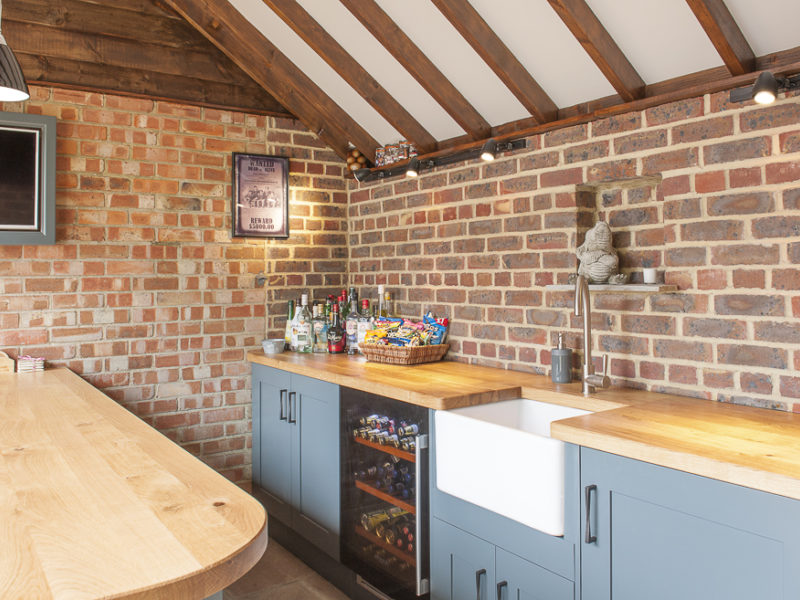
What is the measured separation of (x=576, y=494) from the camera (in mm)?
1626

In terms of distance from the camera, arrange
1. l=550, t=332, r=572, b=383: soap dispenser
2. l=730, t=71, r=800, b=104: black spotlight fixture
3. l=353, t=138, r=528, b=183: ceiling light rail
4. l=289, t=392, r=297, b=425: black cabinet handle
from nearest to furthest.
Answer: l=730, t=71, r=800, b=104: black spotlight fixture, l=550, t=332, r=572, b=383: soap dispenser, l=353, t=138, r=528, b=183: ceiling light rail, l=289, t=392, r=297, b=425: black cabinet handle

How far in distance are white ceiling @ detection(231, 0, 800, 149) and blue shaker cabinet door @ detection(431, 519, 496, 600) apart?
5.36 feet

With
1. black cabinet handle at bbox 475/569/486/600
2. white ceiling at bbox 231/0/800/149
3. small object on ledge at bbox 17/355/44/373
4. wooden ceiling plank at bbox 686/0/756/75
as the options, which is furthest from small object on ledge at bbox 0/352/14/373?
wooden ceiling plank at bbox 686/0/756/75

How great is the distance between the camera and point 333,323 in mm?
3377

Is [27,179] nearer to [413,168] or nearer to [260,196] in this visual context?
[260,196]

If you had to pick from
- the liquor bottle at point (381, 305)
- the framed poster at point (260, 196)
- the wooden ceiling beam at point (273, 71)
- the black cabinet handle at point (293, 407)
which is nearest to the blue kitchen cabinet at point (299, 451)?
the black cabinet handle at point (293, 407)

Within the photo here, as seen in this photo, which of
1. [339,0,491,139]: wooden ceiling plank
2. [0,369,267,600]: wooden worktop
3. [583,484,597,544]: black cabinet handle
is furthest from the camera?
[339,0,491,139]: wooden ceiling plank

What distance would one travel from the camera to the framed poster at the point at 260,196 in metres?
3.39

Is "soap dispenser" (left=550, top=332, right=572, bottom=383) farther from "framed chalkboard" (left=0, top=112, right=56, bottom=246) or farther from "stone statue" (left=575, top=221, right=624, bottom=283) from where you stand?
"framed chalkboard" (left=0, top=112, right=56, bottom=246)

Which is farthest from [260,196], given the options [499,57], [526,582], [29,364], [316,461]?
[526,582]

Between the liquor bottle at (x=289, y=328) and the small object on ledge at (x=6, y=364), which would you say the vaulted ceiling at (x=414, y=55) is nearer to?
the liquor bottle at (x=289, y=328)

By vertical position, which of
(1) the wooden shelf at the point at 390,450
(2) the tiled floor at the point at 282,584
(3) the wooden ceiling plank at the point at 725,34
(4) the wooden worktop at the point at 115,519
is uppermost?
(3) the wooden ceiling plank at the point at 725,34

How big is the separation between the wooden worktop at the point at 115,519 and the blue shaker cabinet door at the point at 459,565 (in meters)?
0.90

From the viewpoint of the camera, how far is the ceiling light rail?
2.62 metres
